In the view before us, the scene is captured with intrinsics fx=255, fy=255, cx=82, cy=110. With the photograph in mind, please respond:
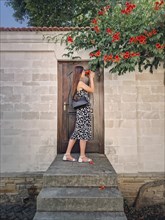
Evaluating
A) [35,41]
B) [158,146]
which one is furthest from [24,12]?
[158,146]

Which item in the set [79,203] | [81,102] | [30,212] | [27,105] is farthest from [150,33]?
[30,212]

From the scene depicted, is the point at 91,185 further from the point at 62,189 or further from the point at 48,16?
the point at 48,16

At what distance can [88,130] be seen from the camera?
448 centimetres

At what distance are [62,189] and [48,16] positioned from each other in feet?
27.1

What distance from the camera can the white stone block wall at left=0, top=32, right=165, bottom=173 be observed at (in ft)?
18.7

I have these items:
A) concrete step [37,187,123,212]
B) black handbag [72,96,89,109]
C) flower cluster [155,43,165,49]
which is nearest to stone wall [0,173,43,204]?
black handbag [72,96,89,109]

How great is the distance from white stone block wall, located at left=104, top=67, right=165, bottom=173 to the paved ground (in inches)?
33.3

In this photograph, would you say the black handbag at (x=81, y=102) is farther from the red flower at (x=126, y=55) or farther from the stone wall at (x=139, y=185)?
the stone wall at (x=139, y=185)

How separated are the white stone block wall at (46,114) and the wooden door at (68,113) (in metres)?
0.16

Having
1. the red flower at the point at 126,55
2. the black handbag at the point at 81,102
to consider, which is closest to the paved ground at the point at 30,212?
the black handbag at the point at 81,102

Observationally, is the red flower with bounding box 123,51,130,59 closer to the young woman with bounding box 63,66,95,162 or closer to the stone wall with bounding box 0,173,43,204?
the young woman with bounding box 63,66,95,162

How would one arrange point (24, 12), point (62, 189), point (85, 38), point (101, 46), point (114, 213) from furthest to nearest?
point (24, 12)
point (85, 38)
point (101, 46)
point (62, 189)
point (114, 213)

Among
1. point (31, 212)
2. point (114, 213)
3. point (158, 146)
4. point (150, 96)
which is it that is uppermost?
point (150, 96)

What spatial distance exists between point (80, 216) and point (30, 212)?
8.28ft
